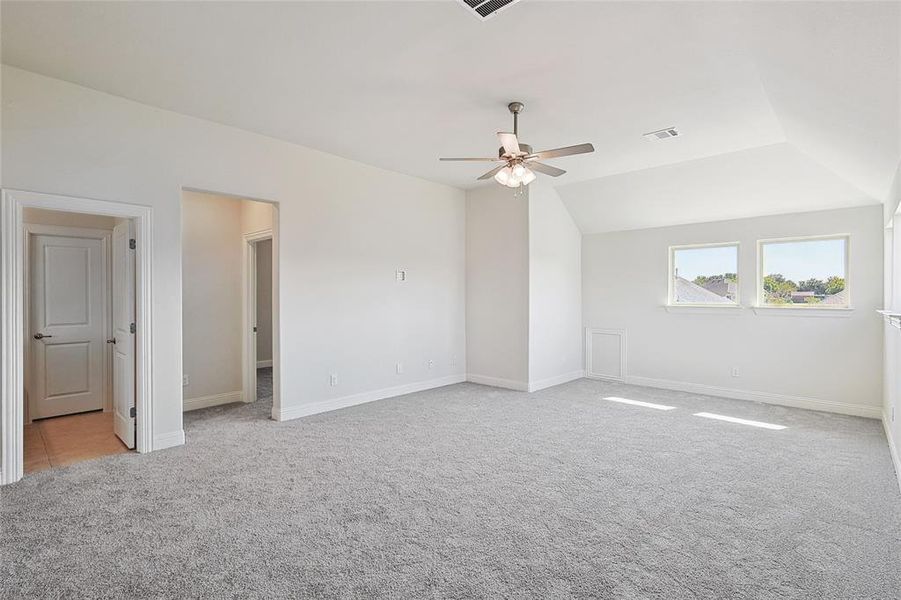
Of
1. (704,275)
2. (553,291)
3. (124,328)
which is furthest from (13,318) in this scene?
(704,275)

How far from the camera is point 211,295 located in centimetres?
558

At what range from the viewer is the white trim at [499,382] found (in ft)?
20.9

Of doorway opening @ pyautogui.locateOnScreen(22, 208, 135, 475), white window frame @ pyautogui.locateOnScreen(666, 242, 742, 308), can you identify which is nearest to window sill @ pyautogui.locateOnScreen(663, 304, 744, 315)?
white window frame @ pyautogui.locateOnScreen(666, 242, 742, 308)

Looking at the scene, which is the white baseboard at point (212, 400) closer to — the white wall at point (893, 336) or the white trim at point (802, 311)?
the white wall at point (893, 336)

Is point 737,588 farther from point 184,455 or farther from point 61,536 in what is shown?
point 184,455

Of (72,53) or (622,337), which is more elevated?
(72,53)

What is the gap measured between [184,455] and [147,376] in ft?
2.43

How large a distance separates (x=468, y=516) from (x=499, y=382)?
3898 mm

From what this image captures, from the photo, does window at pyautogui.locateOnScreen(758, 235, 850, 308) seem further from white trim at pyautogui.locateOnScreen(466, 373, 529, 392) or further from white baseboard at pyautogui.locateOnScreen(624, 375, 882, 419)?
white trim at pyautogui.locateOnScreen(466, 373, 529, 392)

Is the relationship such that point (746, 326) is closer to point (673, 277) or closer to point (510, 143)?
point (673, 277)

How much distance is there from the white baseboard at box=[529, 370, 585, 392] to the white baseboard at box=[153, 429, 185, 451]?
408 cm

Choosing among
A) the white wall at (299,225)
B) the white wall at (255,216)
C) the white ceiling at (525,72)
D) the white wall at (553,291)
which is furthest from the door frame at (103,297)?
the white wall at (553,291)

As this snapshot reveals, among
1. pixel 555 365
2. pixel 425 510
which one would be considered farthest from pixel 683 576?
pixel 555 365

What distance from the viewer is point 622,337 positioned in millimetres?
6992
